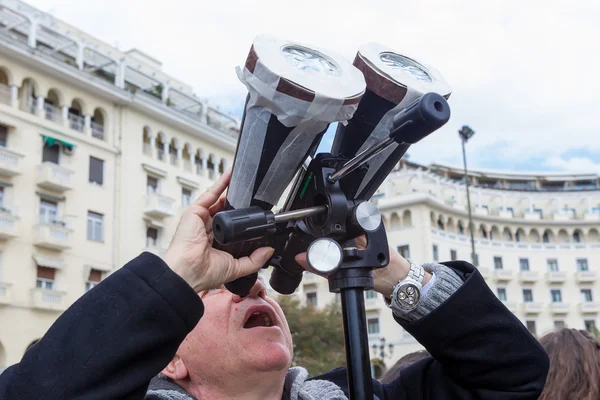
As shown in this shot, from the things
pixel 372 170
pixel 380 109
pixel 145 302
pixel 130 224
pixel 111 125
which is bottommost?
pixel 145 302

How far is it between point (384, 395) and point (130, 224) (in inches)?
886

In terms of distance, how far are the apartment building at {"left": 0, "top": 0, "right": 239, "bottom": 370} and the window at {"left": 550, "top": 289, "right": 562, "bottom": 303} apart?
28.0 meters

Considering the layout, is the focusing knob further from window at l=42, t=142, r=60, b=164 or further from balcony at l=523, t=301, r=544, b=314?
balcony at l=523, t=301, r=544, b=314

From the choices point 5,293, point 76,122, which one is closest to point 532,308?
point 76,122

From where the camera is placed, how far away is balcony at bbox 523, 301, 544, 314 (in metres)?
43.1

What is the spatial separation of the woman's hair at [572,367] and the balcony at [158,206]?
22342 millimetres

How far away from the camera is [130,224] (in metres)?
24.0

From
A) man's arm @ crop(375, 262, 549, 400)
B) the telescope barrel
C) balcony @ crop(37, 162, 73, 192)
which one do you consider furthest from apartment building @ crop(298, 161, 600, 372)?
the telescope barrel

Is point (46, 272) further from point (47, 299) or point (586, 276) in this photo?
point (586, 276)

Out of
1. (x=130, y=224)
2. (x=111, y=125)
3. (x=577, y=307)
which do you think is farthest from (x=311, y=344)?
(x=577, y=307)

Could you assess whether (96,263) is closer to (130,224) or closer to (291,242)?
(130,224)

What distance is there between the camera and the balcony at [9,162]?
20.0m

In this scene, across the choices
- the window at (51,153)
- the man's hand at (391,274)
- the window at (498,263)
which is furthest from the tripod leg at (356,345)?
the window at (498,263)

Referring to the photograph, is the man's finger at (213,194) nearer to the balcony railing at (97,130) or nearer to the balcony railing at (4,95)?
the balcony railing at (4,95)
